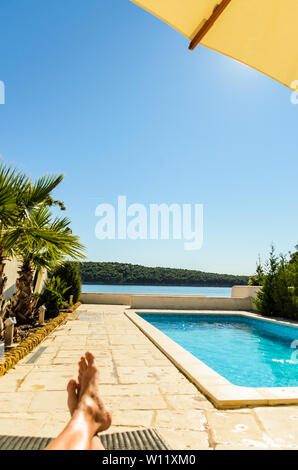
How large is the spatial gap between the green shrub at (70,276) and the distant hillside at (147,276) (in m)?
14.3

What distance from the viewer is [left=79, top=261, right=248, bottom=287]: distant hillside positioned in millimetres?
27141

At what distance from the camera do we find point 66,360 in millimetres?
4234

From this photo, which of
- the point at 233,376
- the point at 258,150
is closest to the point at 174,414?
the point at 233,376

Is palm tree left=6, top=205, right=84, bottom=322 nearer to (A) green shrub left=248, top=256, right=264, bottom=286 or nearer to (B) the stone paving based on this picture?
(B) the stone paving

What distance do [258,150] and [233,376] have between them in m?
7.89

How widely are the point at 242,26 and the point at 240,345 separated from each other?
722 centimetres

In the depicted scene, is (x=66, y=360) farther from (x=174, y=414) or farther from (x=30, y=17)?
(x=30, y=17)

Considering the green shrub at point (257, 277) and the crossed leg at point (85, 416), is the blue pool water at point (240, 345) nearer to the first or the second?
the crossed leg at point (85, 416)

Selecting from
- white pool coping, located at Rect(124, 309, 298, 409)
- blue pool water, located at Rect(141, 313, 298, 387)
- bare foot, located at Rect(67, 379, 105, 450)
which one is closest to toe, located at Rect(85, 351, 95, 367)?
bare foot, located at Rect(67, 379, 105, 450)

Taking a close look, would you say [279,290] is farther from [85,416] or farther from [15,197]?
[85,416]

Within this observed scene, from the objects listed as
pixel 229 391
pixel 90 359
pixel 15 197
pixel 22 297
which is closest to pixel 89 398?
pixel 90 359

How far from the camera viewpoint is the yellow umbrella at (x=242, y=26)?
6.23 ft

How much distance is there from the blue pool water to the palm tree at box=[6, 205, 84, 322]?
368 cm
